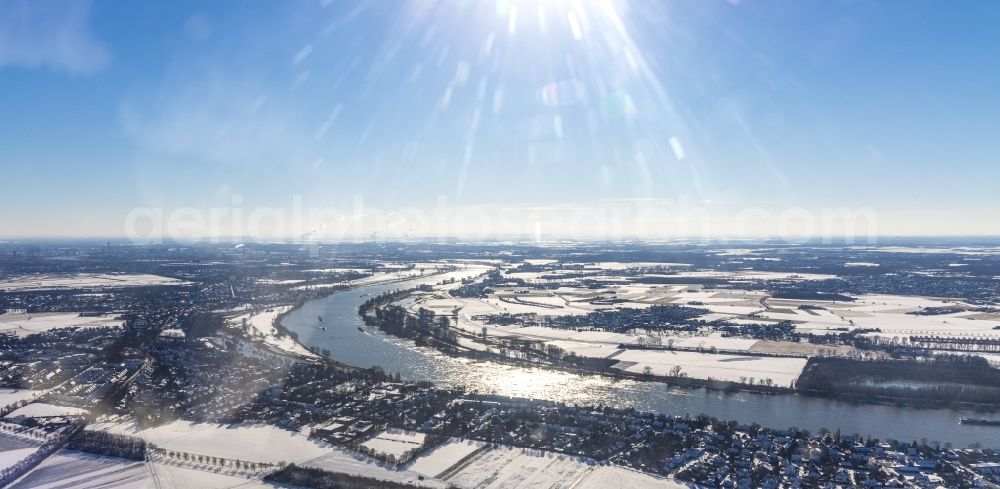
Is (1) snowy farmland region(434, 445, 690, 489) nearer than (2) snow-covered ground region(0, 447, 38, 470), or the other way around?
(1) snowy farmland region(434, 445, 690, 489)

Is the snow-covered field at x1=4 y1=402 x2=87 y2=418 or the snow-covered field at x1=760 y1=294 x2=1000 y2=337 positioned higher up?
the snow-covered field at x1=760 y1=294 x2=1000 y2=337

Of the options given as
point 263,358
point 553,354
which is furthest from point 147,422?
point 553,354

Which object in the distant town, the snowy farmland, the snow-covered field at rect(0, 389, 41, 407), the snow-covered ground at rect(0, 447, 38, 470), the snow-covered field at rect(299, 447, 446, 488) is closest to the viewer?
the snowy farmland

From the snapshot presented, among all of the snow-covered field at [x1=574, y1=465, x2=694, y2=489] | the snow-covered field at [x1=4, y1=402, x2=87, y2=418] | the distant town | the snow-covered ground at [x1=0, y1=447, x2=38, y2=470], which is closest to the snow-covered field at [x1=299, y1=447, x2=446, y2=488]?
the distant town

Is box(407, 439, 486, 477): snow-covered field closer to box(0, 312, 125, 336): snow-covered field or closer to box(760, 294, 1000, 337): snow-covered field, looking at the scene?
box(760, 294, 1000, 337): snow-covered field

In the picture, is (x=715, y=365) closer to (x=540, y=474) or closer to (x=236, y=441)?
(x=540, y=474)

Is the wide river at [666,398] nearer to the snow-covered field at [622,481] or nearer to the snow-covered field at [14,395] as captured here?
the snow-covered field at [622,481]

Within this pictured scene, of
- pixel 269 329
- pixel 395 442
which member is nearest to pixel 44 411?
pixel 395 442

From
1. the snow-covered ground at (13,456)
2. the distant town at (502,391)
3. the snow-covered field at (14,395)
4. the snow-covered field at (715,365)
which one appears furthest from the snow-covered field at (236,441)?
the snow-covered field at (715,365)
